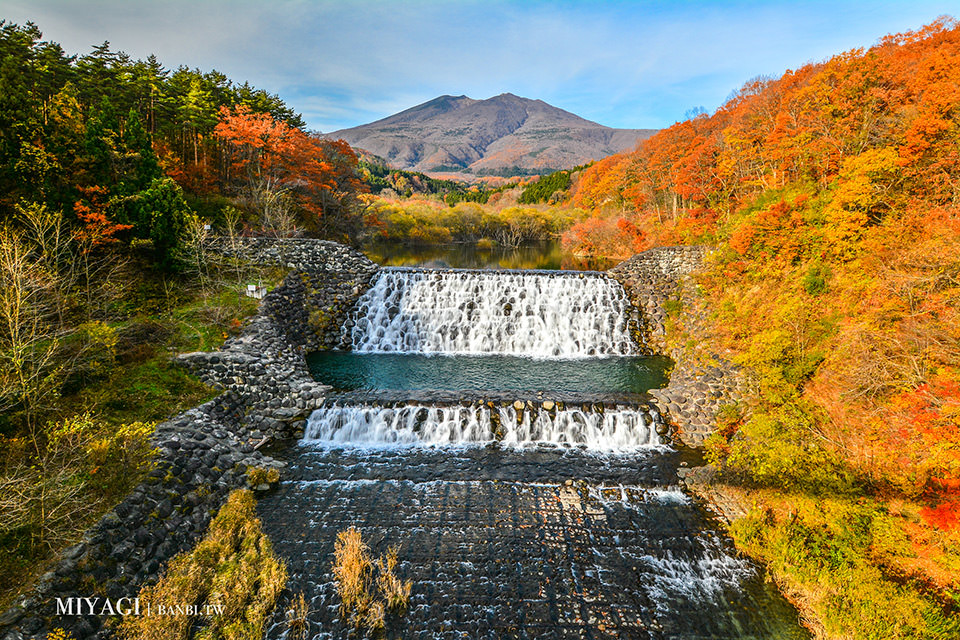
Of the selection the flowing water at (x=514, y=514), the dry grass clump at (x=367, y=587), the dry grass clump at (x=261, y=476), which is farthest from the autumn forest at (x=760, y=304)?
the dry grass clump at (x=367, y=587)

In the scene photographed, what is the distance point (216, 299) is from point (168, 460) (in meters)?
10.0

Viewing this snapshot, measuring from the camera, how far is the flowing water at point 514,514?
22.0 feet

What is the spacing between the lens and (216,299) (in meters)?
16.9

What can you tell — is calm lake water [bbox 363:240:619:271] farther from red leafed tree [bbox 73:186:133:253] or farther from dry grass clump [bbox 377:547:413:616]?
dry grass clump [bbox 377:547:413:616]

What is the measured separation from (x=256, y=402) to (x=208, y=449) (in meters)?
3.01

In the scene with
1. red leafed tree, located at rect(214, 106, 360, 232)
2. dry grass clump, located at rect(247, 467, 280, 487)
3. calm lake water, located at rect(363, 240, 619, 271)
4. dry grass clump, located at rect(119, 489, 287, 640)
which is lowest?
dry grass clump, located at rect(119, 489, 287, 640)

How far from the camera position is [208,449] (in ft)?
32.0

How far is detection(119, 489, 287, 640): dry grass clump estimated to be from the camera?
5.80 metres

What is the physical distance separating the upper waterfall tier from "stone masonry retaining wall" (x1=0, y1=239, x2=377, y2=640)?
2.22m

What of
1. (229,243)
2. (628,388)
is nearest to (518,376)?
(628,388)

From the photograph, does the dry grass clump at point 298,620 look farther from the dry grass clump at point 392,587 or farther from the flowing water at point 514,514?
the dry grass clump at point 392,587

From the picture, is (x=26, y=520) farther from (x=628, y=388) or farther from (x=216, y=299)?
(x=628, y=388)

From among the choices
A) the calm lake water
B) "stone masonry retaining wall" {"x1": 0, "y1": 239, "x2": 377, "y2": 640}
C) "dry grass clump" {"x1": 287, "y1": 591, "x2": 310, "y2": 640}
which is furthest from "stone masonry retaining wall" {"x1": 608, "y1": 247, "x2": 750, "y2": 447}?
"stone masonry retaining wall" {"x1": 0, "y1": 239, "x2": 377, "y2": 640}

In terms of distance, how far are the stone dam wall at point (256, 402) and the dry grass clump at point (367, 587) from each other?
3.20 m
